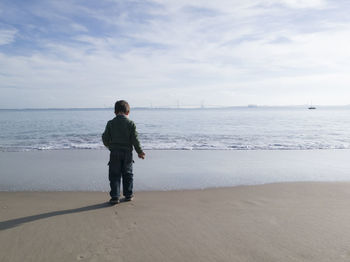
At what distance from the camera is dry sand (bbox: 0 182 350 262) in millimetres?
2822

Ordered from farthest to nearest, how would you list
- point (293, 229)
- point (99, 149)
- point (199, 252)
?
1. point (99, 149)
2. point (293, 229)
3. point (199, 252)

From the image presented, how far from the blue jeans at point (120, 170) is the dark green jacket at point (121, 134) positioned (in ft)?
0.44

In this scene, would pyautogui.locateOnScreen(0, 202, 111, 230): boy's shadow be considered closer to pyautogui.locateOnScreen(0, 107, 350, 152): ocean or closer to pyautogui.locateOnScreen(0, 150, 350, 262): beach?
pyautogui.locateOnScreen(0, 150, 350, 262): beach

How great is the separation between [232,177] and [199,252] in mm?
3833

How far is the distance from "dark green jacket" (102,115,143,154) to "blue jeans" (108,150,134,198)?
0.13 metres

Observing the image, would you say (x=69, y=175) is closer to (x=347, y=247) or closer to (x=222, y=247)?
(x=222, y=247)


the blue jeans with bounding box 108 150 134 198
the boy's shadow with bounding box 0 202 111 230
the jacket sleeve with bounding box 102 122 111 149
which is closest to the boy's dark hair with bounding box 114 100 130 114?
the jacket sleeve with bounding box 102 122 111 149

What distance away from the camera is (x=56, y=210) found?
13.8 feet

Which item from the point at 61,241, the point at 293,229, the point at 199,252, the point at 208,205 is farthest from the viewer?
the point at 208,205

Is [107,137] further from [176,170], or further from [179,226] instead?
[176,170]

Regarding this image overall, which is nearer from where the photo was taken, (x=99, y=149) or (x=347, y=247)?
(x=347, y=247)

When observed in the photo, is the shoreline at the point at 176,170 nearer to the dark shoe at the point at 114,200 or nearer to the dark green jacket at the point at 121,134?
the dark shoe at the point at 114,200

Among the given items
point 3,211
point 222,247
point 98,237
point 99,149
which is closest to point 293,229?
point 222,247

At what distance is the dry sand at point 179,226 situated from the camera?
2.82m
